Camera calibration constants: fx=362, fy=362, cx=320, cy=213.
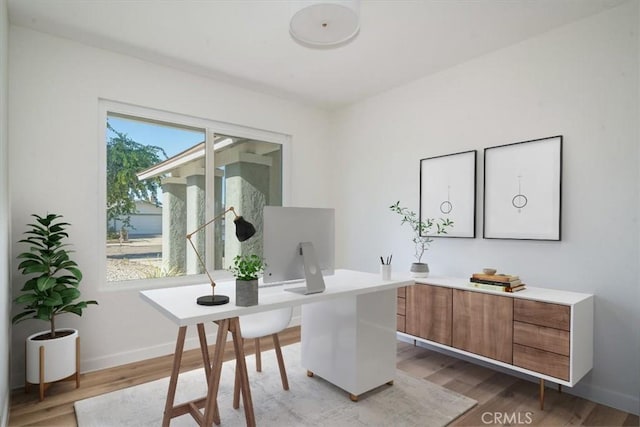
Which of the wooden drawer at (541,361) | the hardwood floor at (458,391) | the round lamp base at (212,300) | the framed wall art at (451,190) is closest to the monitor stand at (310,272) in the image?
the round lamp base at (212,300)

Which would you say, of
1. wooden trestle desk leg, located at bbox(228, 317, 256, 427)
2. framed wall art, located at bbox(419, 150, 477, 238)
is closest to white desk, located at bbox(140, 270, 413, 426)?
wooden trestle desk leg, located at bbox(228, 317, 256, 427)

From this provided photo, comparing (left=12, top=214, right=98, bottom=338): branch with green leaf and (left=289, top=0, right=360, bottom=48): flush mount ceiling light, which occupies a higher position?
(left=289, top=0, right=360, bottom=48): flush mount ceiling light

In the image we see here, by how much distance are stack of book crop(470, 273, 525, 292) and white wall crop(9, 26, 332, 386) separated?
2.62 m

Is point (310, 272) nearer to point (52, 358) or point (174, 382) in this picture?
point (174, 382)

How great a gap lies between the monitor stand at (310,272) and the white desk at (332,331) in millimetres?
66

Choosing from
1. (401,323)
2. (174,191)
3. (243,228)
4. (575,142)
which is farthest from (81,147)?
→ (575,142)

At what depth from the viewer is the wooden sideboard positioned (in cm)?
225

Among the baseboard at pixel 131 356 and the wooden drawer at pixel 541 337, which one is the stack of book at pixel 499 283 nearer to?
the wooden drawer at pixel 541 337

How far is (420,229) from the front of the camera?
11.4 feet

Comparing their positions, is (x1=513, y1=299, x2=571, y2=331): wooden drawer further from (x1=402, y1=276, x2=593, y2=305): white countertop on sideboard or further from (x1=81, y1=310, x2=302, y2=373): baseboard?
(x1=81, y1=310, x2=302, y2=373): baseboard

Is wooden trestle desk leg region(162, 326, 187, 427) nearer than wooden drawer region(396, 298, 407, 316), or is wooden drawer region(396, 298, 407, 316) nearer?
wooden trestle desk leg region(162, 326, 187, 427)

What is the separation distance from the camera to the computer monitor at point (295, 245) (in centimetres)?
210

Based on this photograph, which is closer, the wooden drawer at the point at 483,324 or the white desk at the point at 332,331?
the white desk at the point at 332,331

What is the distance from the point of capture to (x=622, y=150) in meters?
2.37
